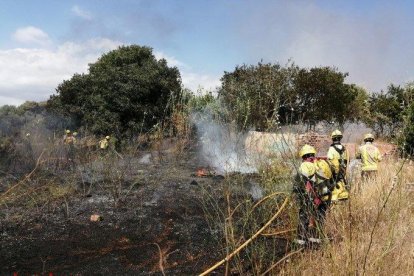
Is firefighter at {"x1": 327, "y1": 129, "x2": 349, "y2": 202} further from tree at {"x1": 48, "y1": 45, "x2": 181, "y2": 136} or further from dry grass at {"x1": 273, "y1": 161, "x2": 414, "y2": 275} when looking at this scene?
tree at {"x1": 48, "y1": 45, "x2": 181, "y2": 136}

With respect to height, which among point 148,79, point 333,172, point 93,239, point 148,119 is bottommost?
point 93,239

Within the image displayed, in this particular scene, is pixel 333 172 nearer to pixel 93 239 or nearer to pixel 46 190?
pixel 93 239

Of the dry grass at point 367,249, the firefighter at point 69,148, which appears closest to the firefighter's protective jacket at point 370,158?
the dry grass at point 367,249

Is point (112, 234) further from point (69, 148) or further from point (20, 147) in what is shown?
point (20, 147)

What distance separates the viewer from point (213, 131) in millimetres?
17281

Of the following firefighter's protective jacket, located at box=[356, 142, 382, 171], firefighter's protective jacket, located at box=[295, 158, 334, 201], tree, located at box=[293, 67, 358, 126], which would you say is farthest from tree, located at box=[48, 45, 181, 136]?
firefighter's protective jacket, located at box=[295, 158, 334, 201]

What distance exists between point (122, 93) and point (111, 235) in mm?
14819

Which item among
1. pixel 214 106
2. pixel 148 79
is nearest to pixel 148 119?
pixel 148 79

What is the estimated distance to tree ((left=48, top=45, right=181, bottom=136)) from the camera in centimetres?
2105

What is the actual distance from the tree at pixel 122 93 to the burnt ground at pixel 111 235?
11155 millimetres

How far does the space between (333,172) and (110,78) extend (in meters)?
16.8

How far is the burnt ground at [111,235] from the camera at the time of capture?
5949 mm

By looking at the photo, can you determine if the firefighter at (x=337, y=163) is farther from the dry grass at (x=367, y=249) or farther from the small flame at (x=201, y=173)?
the small flame at (x=201, y=173)

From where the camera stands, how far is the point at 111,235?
23.4ft
